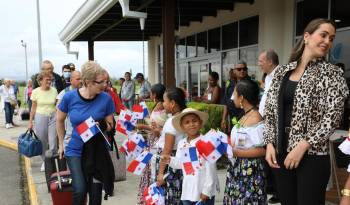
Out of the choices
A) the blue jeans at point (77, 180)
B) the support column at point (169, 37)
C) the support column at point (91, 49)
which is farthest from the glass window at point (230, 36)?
the blue jeans at point (77, 180)

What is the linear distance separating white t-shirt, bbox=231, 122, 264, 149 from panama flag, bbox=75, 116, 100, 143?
140 centimetres

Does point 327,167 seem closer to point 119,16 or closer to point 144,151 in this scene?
point 144,151

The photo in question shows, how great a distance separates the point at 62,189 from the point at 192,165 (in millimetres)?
1870

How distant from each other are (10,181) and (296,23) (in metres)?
7.07

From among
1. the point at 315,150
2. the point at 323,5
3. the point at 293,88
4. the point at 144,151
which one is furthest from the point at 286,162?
the point at 323,5

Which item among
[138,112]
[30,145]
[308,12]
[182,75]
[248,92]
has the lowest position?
[30,145]

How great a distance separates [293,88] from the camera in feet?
8.02

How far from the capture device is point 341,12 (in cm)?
Result: 781

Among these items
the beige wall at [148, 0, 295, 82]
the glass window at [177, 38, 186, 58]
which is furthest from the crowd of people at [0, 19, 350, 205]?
the glass window at [177, 38, 186, 58]

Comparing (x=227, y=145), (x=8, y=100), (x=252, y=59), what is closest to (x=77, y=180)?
(x=227, y=145)

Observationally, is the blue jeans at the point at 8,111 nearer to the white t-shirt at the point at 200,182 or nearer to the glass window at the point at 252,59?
the glass window at the point at 252,59

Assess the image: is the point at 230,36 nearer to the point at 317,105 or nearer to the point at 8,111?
the point at 8,111

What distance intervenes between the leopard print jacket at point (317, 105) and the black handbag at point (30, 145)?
4.87 m

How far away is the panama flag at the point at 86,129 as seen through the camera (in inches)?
145
